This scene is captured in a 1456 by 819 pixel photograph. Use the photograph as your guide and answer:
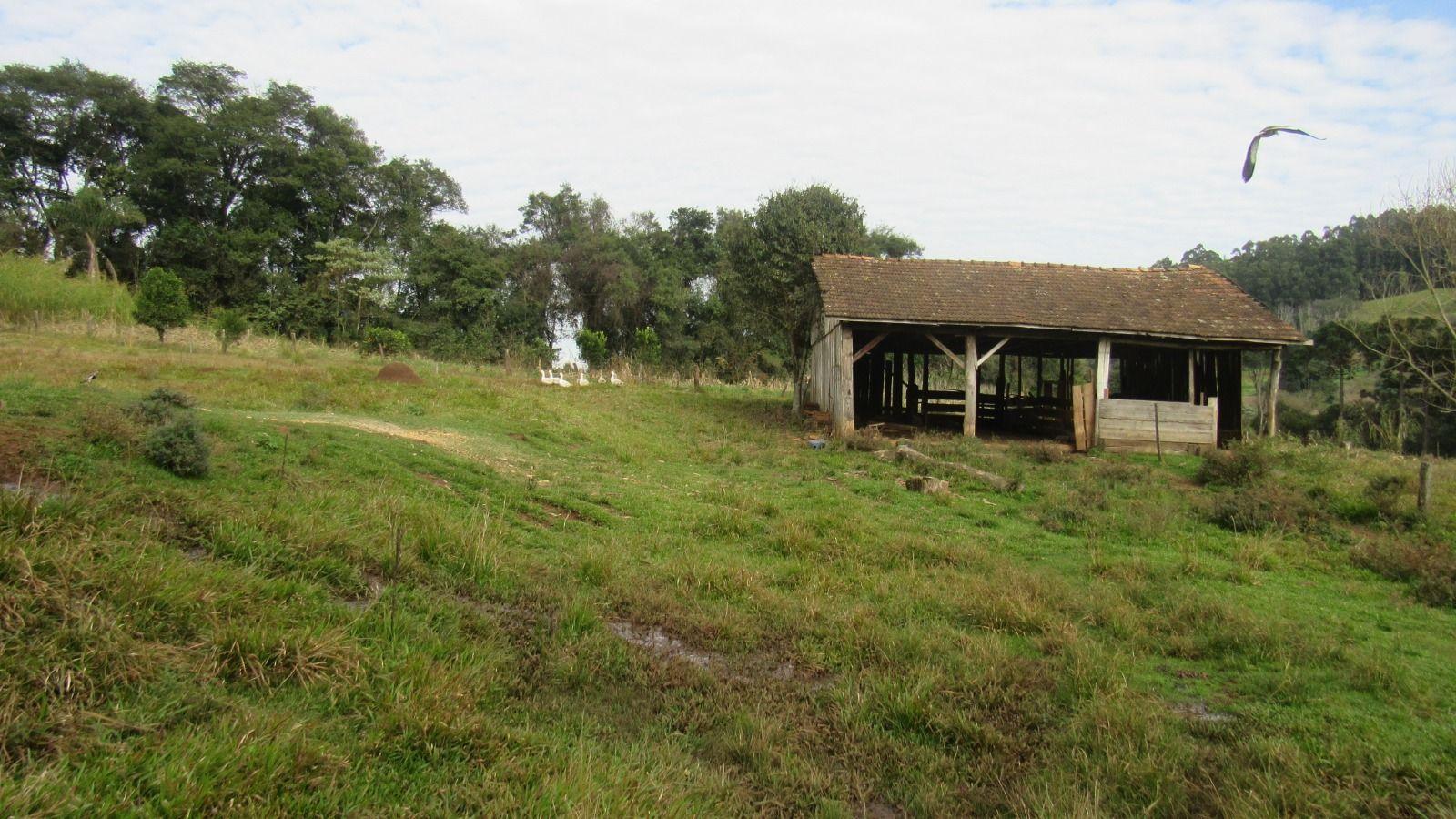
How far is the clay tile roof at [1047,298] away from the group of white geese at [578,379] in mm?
9922

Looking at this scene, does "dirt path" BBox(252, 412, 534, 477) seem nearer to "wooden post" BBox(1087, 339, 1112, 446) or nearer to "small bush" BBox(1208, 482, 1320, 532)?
"small bush" BBox(1208, 482, 1320, 532)

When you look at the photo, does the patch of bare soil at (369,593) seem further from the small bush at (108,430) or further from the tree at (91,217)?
the tree at (91,217)

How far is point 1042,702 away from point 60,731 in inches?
184

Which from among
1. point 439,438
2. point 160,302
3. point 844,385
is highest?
point 160,302

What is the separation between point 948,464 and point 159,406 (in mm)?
11113

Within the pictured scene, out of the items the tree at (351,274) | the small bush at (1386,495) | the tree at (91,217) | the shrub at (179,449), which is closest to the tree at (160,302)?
the tree at (351,274)

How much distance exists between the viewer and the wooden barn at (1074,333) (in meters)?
18.2

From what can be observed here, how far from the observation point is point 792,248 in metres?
23.5

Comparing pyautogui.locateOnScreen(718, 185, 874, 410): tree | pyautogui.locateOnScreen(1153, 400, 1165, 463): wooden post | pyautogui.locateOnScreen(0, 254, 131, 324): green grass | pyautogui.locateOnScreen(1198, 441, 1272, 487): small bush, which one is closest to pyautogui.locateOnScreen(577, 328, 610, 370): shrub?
pyautogui.locateOnScreen(718, 185, 874, 410): tree

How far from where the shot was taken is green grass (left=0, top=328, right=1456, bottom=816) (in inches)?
130

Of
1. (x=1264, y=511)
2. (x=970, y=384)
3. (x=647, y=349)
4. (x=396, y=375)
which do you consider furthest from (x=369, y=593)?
(x=647, y=349)

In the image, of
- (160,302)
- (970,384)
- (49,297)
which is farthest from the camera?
(49,297)

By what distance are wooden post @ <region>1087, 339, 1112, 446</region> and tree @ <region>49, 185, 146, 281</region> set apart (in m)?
35.3

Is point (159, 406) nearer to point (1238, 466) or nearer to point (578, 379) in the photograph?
point (1238, 466)
